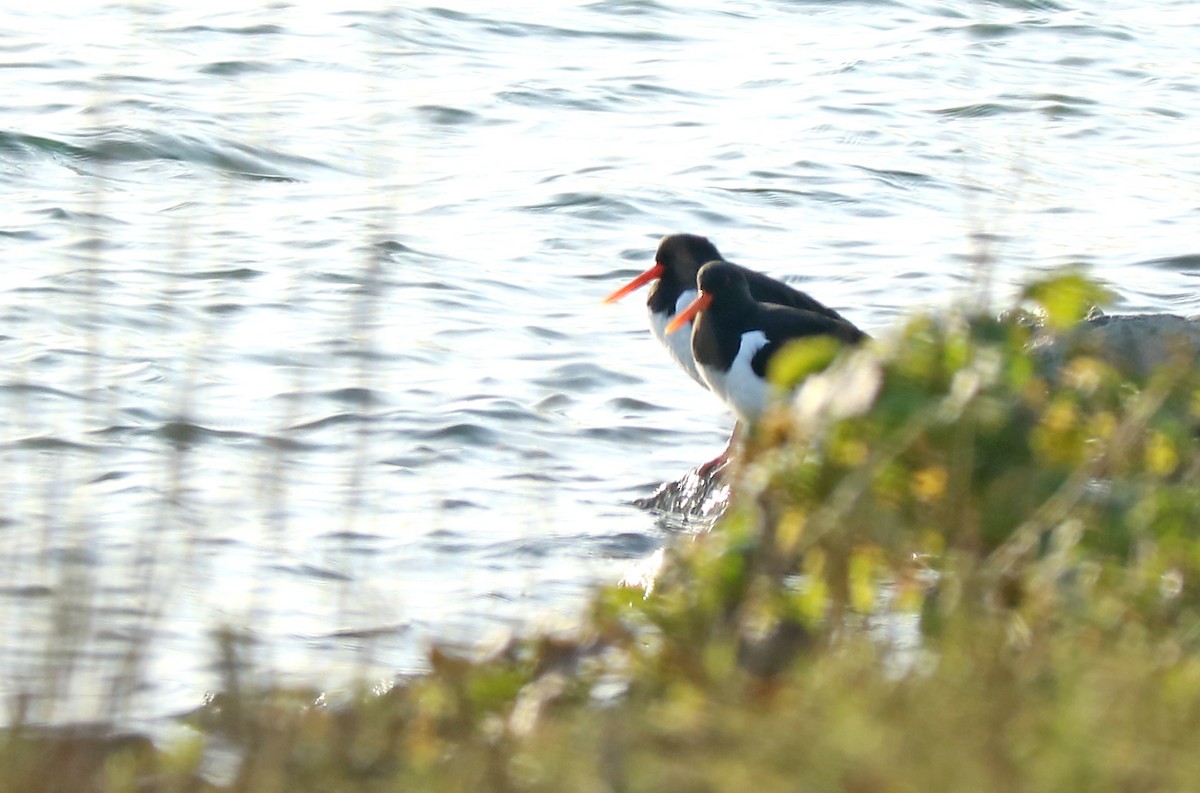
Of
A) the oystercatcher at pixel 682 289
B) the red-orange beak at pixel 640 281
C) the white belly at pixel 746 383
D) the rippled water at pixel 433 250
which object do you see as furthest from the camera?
the red-orange beak at pixel 640 281

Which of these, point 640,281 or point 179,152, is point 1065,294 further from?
point 179,152

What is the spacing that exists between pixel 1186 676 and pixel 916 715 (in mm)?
406

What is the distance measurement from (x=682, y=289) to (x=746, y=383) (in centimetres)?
129

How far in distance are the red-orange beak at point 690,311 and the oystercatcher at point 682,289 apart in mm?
77

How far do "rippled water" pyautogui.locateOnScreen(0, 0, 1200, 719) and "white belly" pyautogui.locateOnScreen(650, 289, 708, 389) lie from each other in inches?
11.7

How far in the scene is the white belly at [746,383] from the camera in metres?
7.14

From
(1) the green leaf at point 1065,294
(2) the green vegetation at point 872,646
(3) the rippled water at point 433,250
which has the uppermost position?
(1) the green leaf at point 1065,294

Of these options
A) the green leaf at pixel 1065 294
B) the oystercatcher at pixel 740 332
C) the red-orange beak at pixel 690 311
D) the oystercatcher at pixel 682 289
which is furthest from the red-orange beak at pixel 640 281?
the green leaf at pixel 1065 294

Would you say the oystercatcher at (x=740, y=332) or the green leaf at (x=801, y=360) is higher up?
the green leaf at (x=801, y=360)

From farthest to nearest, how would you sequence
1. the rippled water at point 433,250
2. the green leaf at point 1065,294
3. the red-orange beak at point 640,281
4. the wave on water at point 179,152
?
1. the wave on water at point 179,152
2. the red-orange beak at point 640,281
3. the rippled water at point 433,250
4. the green leaf at point 1065,294

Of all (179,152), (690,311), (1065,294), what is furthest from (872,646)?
(179,152)

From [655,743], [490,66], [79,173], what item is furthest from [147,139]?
[655,743]

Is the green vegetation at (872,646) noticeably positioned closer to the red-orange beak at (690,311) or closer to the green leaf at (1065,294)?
the green leaf at (1065,294)

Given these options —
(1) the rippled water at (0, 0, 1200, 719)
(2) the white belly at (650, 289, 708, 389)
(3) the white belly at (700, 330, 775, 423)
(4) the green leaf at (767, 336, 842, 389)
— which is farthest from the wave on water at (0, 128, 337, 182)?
(4) the green leaf at (767, 336, 842, 389)
